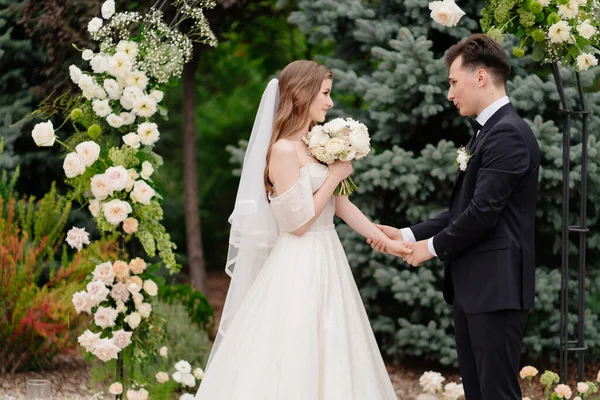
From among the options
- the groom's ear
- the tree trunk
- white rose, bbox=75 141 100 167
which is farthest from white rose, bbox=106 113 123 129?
the tree trunk

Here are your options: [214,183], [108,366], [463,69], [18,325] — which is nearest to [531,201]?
[463,69]

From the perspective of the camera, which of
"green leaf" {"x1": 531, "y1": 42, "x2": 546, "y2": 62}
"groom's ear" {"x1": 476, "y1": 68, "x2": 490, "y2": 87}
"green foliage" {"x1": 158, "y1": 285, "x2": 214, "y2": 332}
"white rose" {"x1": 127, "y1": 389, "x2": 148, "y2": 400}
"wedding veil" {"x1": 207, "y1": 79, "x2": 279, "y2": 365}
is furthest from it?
"green foliage" {"x1": 158, "y1": 285, "x2": 214, "y2": 332}

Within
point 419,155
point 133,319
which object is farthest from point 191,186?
point 133,319

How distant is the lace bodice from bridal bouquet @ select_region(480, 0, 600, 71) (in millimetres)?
1139

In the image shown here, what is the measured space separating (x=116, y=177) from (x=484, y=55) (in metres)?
2.03

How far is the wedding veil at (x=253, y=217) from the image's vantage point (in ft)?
14.4

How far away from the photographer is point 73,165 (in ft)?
15.0

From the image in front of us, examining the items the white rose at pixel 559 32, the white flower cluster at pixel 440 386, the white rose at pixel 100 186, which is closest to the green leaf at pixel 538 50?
the white rose at pixel 559 32

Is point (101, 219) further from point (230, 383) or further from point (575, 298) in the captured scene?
point (575, 298)

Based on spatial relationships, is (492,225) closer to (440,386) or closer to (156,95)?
(440,386)

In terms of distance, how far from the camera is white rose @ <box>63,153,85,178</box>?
4.57 meters

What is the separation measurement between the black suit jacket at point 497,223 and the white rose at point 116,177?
170 cm

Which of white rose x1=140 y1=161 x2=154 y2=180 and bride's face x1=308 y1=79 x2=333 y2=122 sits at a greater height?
bride's face x1=308 y1=79 x2=333 y2=122

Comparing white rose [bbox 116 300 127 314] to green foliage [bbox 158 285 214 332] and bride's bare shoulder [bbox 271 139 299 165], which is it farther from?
green foliage [bbox 158 285 214 332]
